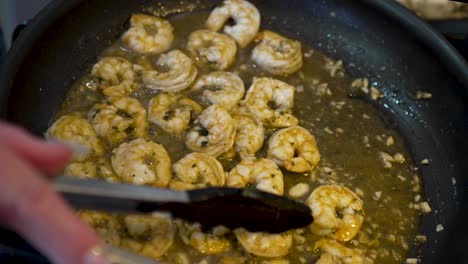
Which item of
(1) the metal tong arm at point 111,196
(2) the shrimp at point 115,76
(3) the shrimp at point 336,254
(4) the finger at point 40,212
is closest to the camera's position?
(4) the finger at point 40,212

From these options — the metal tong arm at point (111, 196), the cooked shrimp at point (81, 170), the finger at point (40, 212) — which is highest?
the finger at point (40, 212)

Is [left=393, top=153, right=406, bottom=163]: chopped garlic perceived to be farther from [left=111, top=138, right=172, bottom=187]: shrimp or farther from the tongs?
[left=111, top=138, right=172, bottom=187]: shrimp

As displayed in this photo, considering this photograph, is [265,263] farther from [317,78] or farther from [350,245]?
[317,78]

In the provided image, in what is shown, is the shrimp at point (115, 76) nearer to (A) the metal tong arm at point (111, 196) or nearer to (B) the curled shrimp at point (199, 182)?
(B) the curled shrimp at point (199, 182)

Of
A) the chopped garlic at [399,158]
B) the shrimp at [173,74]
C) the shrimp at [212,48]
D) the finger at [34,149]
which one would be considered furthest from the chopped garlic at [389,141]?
the finger at [34,149]

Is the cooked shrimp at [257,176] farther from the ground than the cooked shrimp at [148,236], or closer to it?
farther from the ground

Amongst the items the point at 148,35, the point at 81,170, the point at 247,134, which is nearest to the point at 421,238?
the point at 247,134

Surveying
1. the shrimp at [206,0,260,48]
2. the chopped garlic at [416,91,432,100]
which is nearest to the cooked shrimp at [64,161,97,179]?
the shrimp at [206,0,260,48]
